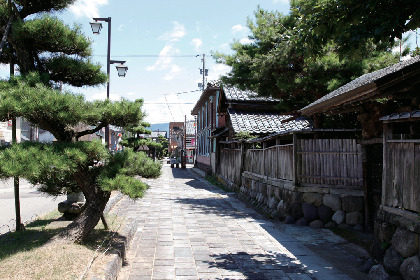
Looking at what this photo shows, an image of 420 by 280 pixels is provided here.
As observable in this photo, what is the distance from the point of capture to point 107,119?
539 centimetres

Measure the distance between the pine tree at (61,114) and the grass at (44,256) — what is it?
0.32 meters

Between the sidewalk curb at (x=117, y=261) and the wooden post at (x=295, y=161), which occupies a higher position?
the wooden post at (x=295, y=161)

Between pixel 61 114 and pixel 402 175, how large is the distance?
15.2ft

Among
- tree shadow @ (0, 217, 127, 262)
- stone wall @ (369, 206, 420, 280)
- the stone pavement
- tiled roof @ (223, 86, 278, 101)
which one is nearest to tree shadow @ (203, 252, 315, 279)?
the stone pavement

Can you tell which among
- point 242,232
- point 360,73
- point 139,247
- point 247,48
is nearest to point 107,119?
point 139,247

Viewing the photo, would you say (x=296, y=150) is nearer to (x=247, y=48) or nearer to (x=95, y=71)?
(x=95, y=71)

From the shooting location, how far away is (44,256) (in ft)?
14.0

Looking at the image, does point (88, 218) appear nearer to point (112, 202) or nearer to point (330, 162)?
point (112, 202)

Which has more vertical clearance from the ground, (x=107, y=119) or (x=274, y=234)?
(x=107, y=119)

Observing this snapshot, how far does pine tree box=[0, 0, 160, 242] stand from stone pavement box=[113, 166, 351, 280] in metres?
1.25

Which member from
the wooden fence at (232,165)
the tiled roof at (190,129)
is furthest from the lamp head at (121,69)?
the tiled roof at (190,129)

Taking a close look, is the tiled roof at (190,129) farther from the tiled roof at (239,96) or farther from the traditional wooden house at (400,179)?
the traditional wooden house at (400,179)

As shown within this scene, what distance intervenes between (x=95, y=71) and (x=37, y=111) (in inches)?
Answer: 60.9

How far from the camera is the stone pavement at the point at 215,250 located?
500cm
